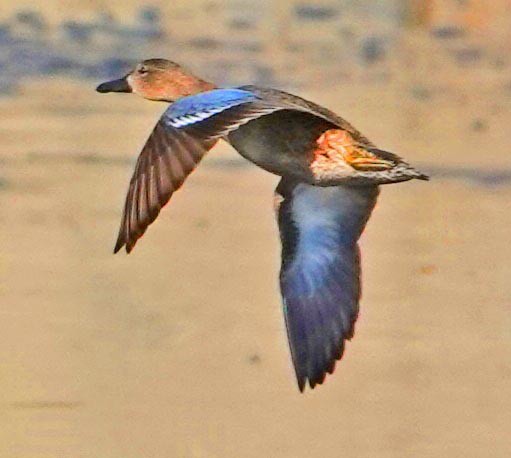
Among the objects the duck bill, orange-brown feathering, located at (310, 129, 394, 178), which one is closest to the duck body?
orange-brown feathering, located at (310, 129, 394, 178)

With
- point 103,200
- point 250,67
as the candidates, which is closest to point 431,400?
point 103,200

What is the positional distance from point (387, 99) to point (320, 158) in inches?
271

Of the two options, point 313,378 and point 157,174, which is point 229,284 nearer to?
point 313,378

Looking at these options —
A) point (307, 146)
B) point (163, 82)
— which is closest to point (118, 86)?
point (163, 82)

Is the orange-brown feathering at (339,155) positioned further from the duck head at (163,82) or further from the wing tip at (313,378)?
the duck head at (163,82)

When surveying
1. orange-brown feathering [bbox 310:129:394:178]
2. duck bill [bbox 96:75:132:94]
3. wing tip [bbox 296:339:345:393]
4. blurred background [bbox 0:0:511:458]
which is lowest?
blurred background [bbox 0:0:511:458]

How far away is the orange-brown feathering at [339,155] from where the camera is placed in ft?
23.5

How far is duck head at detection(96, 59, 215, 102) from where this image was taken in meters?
7.94

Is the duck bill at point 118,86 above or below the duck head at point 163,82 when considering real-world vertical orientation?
below

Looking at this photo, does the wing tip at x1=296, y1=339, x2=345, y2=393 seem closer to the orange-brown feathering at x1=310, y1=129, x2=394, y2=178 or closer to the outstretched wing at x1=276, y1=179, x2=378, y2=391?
the outstretched wing at x1=276, y1=179, x2=378, y2=391

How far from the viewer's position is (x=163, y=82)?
7.99 meters

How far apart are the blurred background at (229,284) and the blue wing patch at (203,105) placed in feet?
4.58

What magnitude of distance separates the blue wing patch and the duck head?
96 centimetres

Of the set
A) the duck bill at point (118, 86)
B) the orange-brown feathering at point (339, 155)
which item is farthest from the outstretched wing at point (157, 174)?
the duck bill at point (118, 86)
